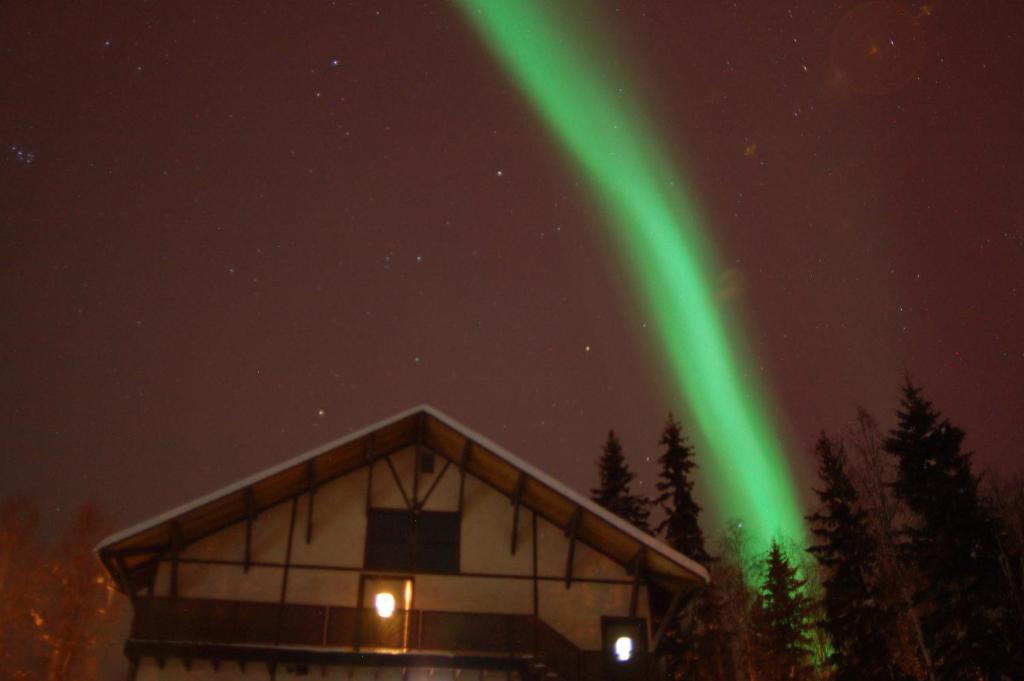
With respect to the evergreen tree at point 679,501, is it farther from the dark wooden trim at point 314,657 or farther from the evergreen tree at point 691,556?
the dark wooden trim at point 314,657

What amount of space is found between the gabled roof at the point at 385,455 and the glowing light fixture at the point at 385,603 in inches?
143

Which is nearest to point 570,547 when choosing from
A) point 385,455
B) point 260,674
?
point 385,455

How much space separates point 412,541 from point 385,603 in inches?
71.6

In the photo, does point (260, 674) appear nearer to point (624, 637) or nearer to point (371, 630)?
point (371, 630)

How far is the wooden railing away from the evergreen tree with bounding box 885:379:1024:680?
11.3 meters

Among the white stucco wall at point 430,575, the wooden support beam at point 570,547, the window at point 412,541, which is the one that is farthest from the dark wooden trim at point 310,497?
the wooden support beam at point 570,547

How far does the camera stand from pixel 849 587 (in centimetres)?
3144

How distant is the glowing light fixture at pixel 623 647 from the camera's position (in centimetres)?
2231

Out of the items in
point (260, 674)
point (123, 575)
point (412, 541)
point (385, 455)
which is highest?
point (385, 455)

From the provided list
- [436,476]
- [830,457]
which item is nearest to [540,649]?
[436,476]

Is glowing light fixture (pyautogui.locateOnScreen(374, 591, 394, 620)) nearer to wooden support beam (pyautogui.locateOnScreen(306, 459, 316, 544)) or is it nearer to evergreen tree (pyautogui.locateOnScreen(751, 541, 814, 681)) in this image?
wooden support beam (pyautogui.locateOnScreen(306, 459, 316, 544))

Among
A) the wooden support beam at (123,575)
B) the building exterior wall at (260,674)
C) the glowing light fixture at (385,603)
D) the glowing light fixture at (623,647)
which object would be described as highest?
the wooden support beam at (123,575)

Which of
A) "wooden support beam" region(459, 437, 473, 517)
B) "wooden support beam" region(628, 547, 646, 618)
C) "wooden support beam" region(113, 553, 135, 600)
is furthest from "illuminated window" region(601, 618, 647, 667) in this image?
"wooden support beam" region(113, 553, 135, 600)

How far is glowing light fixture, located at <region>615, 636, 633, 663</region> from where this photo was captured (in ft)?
73.2
